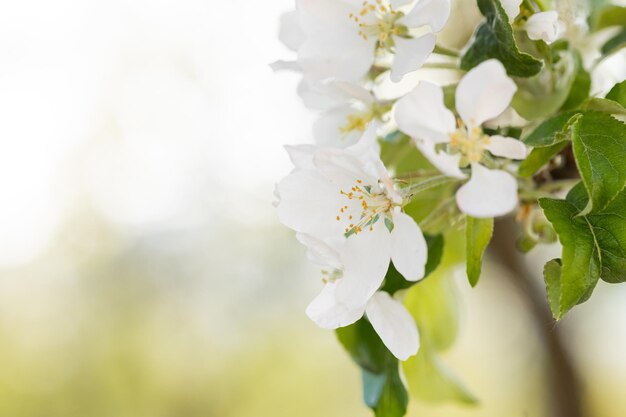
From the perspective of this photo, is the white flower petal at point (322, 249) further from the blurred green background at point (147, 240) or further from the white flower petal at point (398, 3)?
the blurred green background at point (147, 240)

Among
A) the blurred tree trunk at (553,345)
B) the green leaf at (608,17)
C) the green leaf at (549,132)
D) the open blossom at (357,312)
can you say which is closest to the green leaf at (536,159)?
the green leaf at (549,132)

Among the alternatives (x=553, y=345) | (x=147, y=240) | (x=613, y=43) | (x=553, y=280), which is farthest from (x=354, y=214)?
(x=147, y=240)

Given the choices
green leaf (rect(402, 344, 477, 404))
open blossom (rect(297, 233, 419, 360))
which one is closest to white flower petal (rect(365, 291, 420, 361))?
open blossom (rect(297, 233, 419, 360))

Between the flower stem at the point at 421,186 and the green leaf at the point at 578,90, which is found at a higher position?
the flower stem at the point at 421,186

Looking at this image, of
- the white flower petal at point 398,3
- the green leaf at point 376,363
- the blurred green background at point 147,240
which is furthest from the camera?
the blurred green background at point 147,240

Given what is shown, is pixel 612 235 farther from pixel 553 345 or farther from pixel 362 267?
A: pixel 553 345

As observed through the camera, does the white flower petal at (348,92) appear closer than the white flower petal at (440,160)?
No

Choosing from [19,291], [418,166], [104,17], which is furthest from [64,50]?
[418,166]

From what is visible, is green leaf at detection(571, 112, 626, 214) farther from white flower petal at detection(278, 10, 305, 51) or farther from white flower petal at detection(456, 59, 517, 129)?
white flower petal at detection(278, 10, 305, 51)
